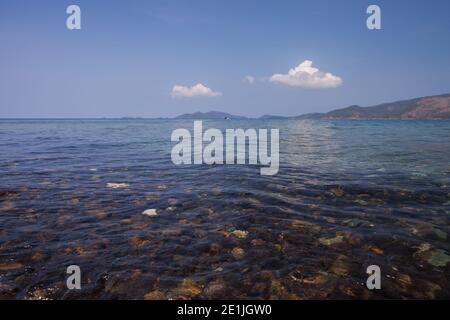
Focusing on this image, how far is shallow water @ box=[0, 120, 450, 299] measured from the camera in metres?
5.31

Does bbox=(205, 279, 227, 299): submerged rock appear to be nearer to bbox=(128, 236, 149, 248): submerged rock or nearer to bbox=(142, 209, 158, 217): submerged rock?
bbox=(128, 236, 149, 248): submerged rock

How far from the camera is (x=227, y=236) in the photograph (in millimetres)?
7316

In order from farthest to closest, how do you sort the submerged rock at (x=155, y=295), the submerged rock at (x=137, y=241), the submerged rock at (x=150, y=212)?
the submerged rock at (x=150, y=212) → the submerged rock at (x=137, y=241) → the submerged rock at (x=155, y=295)

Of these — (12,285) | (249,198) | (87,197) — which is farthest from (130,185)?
(12,285)

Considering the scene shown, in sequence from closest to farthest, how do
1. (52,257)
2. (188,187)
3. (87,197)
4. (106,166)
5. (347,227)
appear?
(52,257) < (347,227) < (87,197) < (188,187) < (106,166)

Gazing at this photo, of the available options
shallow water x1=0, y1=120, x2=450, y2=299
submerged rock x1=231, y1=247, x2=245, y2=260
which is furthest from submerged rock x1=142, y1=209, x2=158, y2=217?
submerged rock x1=231, y1=247, x2=245, y2=260

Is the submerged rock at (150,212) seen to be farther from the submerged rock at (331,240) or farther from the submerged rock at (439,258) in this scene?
the submerged rock at (439,258)

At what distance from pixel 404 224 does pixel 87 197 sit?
34.2 ft

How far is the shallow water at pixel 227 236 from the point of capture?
5309 millimetres

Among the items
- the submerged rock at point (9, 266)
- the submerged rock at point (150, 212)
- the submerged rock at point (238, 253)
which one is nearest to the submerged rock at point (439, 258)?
the submerged rock at point (238, 253)

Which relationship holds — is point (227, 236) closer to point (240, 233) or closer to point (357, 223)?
point (240, 233)

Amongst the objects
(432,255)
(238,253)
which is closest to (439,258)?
(432,255)

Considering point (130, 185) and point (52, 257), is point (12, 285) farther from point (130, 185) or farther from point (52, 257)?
point (130, 185)
